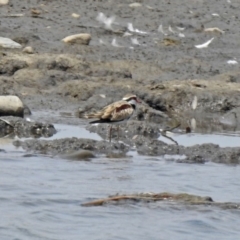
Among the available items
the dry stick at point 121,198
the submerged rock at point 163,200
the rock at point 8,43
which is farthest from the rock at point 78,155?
the rock at point 8,43

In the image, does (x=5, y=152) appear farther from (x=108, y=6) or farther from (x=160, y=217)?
(x=108, y=6)

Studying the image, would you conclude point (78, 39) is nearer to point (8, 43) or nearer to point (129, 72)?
point (8, 43)

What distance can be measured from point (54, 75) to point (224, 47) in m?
4.50

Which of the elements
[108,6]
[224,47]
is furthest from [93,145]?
[108,6]

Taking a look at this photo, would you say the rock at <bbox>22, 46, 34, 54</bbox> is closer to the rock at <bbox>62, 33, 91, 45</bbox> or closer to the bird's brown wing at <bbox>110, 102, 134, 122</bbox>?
the rock at <bbox>62, 33, 91, 45</bbox>

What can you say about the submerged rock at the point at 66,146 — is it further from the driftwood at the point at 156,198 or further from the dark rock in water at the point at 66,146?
the driftwood at the point at 156,198

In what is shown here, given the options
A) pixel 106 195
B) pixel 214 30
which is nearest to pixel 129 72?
pixel 214 30

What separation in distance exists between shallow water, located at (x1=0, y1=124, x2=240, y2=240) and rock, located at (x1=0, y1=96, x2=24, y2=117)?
148 centimetres

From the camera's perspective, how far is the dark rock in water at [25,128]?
10.4 m

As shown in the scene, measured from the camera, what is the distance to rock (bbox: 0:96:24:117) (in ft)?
36.3

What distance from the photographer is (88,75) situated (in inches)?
545

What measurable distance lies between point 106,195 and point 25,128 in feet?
9.49

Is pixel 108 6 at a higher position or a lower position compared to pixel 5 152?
higher

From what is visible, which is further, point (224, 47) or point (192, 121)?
point (224, 47)
